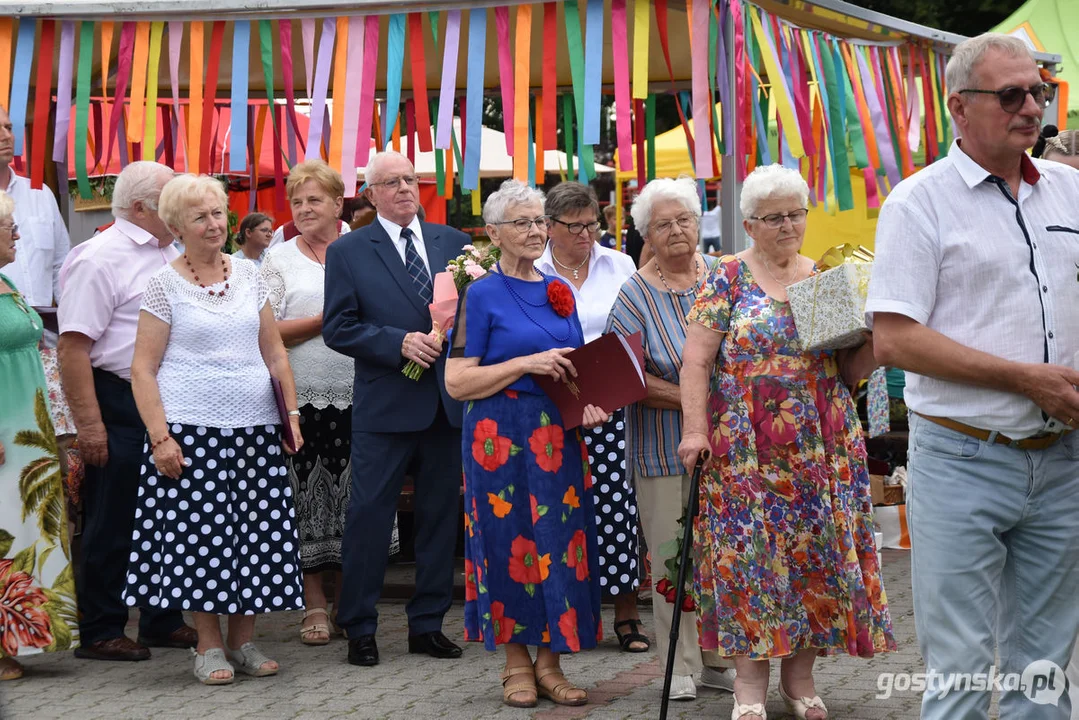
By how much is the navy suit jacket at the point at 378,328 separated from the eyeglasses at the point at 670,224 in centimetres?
120

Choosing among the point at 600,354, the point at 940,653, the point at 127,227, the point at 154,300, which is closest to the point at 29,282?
the point at 127,227

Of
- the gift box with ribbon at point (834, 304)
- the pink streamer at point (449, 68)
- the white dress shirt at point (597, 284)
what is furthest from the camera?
the pink streamer at point (449, 68)

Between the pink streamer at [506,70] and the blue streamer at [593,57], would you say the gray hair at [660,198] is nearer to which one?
the blue streamer at [593,57]

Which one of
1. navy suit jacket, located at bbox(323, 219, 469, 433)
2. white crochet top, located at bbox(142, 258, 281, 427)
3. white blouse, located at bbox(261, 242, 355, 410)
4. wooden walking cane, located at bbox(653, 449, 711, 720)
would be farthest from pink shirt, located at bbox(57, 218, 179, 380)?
wooden walking cane, located at bbox(653, 449, 711, 720)

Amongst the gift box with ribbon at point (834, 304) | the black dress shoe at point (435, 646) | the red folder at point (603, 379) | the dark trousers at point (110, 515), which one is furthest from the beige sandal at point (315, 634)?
the gift box with ribbon at point (834, 304)

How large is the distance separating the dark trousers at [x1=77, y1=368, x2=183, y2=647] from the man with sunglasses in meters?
3.81

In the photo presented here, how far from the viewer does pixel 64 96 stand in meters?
7.30

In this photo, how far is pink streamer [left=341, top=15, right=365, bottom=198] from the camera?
7219 mm

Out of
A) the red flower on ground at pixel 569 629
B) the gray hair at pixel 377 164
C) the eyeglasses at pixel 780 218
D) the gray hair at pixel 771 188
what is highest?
the gray hair at pixel 377 164

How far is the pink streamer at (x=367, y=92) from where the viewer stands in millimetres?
7199

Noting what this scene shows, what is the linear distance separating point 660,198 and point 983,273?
2.17 meters

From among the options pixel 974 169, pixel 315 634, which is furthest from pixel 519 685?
pixel 974 169

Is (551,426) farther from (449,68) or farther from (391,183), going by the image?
(449,68)

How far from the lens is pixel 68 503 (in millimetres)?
6875
